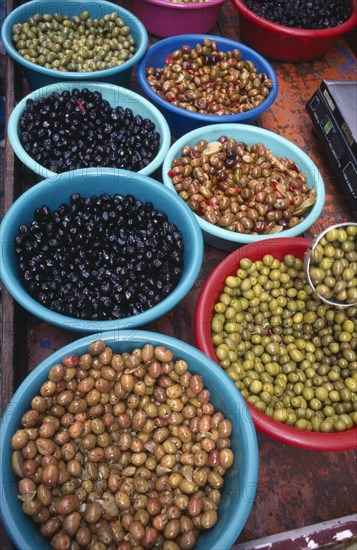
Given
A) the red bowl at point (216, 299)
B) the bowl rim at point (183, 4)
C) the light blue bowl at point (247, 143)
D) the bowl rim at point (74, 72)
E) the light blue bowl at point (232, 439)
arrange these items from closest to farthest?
the light blue bowl at point (232, 439)
the red bowl at point (216, 299)
the light blue bowl at point (247, 143)
the bowl rim at point (74, 72)
the bowl rim at point (183, 4)

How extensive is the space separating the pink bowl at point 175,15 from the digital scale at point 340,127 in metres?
0.83

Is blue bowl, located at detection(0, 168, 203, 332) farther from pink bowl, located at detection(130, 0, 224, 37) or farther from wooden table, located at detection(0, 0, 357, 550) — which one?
pink bowl, located at detection(130, 0, 224, 37)

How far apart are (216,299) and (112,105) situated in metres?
1.17

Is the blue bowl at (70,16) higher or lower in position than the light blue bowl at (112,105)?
higher

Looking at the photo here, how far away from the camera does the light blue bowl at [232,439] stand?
3.77ft

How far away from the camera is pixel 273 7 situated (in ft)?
8.73

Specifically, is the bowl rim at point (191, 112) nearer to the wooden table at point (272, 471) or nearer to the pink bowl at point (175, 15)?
the pink bowl at point (175, 15)

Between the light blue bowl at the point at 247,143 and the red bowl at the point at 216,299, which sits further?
the light blue bowl at the point at 247,143

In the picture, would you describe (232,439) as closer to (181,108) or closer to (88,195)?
(88,195)

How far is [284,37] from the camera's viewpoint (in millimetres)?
2629

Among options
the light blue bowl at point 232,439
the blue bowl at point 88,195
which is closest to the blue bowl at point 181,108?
the blue bowl at point 88,195

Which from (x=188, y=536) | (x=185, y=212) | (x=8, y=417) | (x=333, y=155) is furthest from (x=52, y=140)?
(x=188, y=536)

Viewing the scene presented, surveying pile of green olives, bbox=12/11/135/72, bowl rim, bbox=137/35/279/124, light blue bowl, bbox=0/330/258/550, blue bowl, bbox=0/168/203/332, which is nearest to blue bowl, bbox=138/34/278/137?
bowl rim, bbox=137/35/279/124

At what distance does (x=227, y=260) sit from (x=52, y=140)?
0.93 m
